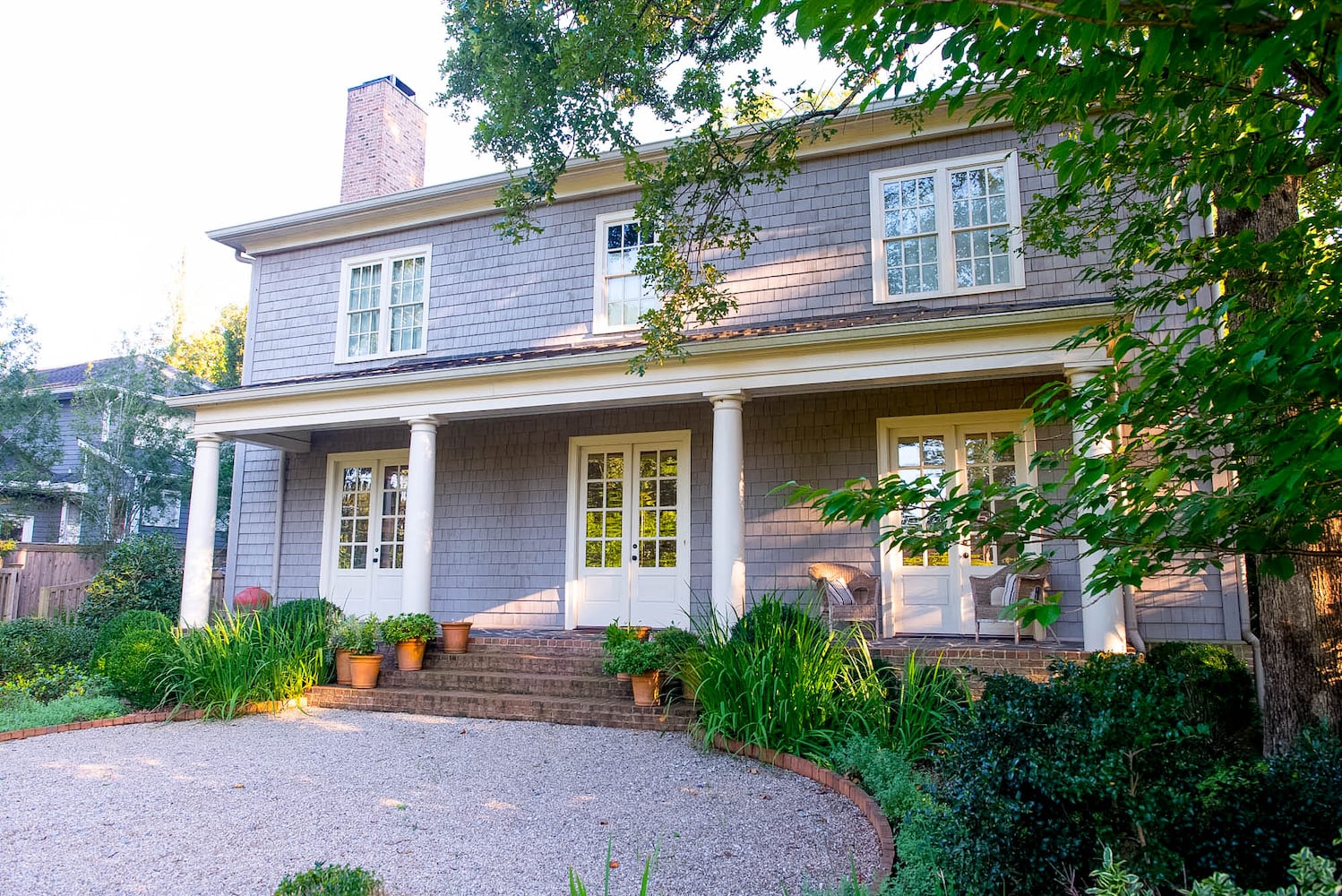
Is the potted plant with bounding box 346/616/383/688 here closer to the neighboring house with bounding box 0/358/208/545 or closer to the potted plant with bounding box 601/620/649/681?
the potted plant with bounding box 601/620/649/681

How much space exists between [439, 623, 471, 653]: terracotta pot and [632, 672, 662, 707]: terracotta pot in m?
2.31

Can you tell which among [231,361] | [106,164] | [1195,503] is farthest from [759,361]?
[231,361]

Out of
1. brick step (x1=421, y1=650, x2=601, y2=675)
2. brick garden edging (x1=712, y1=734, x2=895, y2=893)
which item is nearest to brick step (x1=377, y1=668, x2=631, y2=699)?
brick step (x1=421, y1=650, x2=601, y2=675)

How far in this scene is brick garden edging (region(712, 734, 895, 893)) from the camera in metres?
3.75

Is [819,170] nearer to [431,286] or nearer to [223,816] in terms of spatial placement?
[431,286]

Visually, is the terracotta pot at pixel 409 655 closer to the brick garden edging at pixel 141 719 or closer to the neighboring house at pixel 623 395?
the neighboring house at pixel 623 395

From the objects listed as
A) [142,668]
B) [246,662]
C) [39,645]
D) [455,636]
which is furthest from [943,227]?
[39,645]

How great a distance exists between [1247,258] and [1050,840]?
2593mm

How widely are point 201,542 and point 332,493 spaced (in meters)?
1.90

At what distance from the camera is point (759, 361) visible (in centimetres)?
781

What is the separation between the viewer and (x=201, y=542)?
383 inches

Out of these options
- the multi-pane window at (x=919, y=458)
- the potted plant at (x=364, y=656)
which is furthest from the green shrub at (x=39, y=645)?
the multi-pane window at (x=919, y=458)

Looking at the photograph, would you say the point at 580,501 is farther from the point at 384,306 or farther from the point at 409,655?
the point at 384,306

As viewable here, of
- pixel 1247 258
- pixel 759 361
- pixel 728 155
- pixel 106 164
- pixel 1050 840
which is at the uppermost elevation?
pixel 106 164
